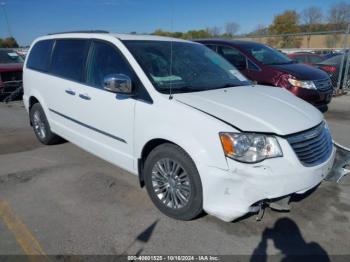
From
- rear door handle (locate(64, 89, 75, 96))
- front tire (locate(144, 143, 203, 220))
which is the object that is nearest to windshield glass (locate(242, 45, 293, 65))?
rear door handle (locate(64, 89, 75, 96))

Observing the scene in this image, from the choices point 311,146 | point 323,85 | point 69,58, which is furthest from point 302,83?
point 69,58

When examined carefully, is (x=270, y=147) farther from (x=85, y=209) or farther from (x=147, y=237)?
(x=85, y=209)

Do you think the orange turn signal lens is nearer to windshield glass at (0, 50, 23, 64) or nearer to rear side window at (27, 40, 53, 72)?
rear side window at (27, 40, 53, 72)

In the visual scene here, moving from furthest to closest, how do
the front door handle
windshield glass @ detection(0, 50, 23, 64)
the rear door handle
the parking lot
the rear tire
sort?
A: windshield glass @ detection(0, 50, 23, 64)
the rear tire
the rear door handle
the front door handle
the parking lot

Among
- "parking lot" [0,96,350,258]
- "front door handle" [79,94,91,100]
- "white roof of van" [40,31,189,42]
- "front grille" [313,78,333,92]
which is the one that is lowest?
"parking lot" [0,96,350,258]

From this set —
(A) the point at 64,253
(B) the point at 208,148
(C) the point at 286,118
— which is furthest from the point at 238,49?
(A) the point at 64,253

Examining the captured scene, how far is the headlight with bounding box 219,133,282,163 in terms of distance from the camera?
2758 mm

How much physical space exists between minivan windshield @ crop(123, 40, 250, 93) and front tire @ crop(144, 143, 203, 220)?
700mm

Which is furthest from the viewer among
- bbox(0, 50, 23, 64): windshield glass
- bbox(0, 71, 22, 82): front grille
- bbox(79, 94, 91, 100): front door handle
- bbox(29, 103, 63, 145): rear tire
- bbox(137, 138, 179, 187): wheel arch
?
bbox(0, 50, 23, 64): windshield glass

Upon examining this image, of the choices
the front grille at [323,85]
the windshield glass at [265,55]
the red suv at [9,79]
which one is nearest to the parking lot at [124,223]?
the front grille at [323,85]

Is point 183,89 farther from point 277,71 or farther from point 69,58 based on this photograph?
point 277,71

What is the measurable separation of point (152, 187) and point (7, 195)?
180cm

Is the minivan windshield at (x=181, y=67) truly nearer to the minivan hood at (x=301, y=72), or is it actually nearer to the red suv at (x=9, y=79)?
the minivan hood at (x=301, y=72)

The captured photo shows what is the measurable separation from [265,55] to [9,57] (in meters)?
8.75
